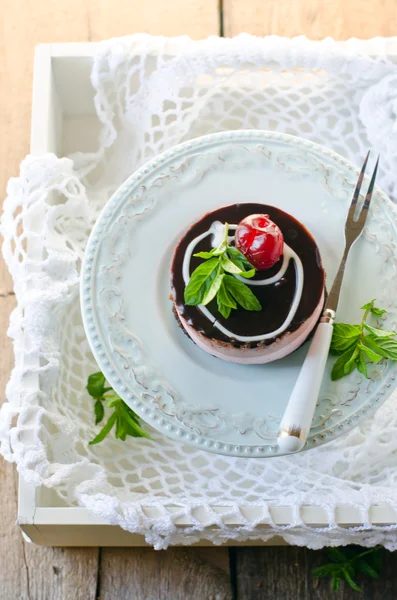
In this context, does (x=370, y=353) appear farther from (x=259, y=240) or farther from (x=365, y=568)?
(x=365, y=568)

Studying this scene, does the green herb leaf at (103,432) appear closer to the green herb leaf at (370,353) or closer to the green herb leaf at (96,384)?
the green herb leaf at (96,384)

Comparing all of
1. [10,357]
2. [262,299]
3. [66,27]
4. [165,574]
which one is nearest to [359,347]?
[262,299]

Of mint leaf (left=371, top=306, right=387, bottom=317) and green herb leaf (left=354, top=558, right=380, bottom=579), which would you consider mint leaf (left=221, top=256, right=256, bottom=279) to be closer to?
mint leaf (left=371, top=306, right=387, bottom=317)

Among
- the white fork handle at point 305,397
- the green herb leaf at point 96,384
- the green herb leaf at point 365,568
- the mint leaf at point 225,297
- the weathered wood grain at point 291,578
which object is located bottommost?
the weathered wood grain at point 291,578

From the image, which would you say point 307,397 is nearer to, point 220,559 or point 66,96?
point 220,559

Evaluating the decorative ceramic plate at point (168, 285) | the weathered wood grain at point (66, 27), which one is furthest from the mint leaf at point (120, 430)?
the weathered wood grain at point (66, 27)
